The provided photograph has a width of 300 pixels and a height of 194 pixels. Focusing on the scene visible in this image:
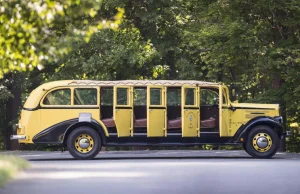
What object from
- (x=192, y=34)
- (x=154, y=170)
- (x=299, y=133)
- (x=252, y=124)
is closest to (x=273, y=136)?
(x=252, y=124)

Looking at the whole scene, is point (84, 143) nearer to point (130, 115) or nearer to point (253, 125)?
point (130, 115)

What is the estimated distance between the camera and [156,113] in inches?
1008

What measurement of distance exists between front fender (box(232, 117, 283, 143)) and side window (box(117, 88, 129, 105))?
3.40 metres

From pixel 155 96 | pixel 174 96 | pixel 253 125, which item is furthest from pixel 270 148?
pixel 155 96

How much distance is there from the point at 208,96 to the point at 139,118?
230 cm

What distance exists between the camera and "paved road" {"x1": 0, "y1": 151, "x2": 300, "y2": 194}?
14484mm

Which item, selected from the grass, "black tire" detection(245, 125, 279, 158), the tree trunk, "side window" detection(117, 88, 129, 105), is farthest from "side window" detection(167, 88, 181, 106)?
the tree trunk

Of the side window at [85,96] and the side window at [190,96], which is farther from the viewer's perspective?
the side window at [190,96]

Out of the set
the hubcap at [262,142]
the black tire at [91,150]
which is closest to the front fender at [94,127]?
the black tire at [91,150]

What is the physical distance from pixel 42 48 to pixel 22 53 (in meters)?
0.51

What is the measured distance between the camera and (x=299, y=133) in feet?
143

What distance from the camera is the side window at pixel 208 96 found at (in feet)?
85.8

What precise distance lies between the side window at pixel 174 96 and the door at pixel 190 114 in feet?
0.44

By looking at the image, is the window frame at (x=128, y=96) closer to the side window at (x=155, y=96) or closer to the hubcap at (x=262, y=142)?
the side window at (x=155, y=96)
